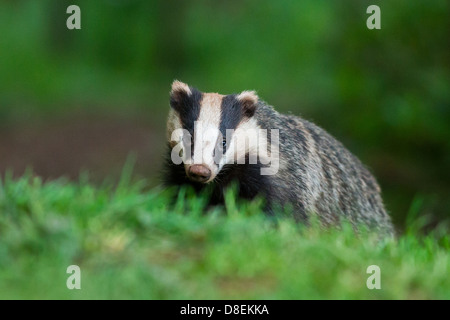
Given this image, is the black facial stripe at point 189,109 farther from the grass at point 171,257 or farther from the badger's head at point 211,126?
the grass at point 171,257

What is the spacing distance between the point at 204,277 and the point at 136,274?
0.30 m

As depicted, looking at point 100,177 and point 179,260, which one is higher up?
point 100,177

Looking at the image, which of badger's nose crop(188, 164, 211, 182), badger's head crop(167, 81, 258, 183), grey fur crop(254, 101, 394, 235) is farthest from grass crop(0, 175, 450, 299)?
grey fur crop(254, 101, 394, 235)

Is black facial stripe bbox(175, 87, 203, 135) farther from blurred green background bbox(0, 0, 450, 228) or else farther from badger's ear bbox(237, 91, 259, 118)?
blurred green background bbox(0, 0, 450, 228)

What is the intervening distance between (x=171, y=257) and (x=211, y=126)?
5.47 feet

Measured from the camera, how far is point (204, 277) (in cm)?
373

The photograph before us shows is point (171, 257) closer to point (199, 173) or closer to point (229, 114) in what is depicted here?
point (199, 173)

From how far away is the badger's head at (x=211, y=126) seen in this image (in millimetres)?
5250

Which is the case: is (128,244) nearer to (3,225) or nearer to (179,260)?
(179,260)

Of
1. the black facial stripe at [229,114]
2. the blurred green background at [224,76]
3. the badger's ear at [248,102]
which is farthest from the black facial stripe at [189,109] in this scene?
the blurred green background at [224,76]

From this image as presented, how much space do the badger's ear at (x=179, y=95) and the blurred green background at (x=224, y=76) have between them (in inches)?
199

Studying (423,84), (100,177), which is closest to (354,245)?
(423,84)

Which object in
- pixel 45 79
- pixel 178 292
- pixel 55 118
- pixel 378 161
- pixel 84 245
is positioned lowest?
pixel 178 292

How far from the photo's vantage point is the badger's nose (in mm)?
4957
